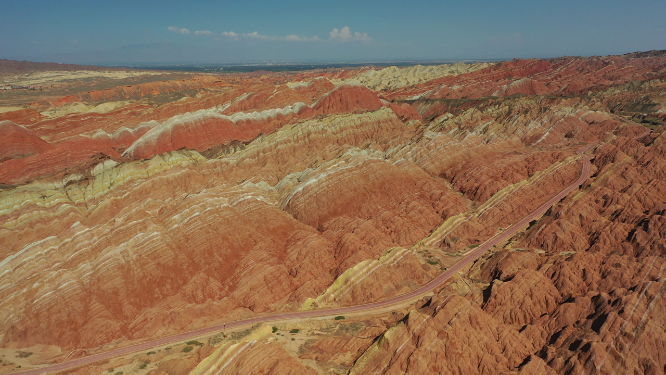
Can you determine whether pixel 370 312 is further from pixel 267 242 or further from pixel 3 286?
pixel 3 286

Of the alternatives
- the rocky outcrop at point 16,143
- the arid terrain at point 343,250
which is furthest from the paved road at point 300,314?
the rocky outcrop at point 16,143

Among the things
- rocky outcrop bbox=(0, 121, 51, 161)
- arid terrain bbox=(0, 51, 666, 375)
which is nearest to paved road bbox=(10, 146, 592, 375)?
arid terrain bbox=(0, 51, 666, 375)

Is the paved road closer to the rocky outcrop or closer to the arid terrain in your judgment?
the arid terrain

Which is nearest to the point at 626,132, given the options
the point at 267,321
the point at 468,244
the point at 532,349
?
the point at 468,244

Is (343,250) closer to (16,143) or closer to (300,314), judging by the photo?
(300,314)

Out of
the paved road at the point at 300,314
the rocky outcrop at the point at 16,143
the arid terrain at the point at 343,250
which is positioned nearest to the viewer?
the arid terrain at the point at 343,250

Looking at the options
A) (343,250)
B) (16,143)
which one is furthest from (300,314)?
(16,143)

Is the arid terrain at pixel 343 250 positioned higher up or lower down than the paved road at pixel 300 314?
higher up

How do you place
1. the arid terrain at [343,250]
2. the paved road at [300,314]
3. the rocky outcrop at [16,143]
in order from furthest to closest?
the rocky outcrop at [16,143], the paved road at [300,314], the arid terrain at [343,250]

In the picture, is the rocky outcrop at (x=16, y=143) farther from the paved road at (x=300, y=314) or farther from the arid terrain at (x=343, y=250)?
the paved road at (x=300, y=314)
